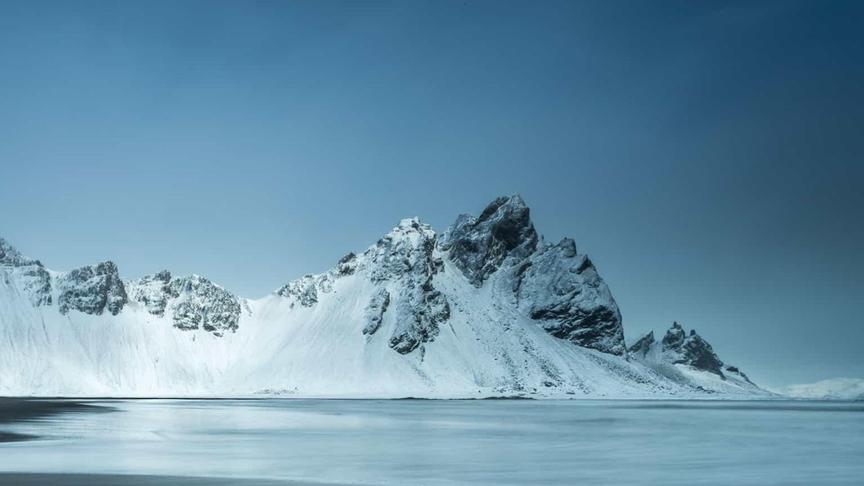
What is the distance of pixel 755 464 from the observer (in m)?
39.2

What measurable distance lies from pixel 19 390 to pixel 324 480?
196496 millimetres

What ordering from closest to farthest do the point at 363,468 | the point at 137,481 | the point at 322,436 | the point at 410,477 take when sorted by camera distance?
the point at 137,481, the point at 410,477, the point at 363,468, the point at 322,436

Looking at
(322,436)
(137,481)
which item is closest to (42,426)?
(322,436)

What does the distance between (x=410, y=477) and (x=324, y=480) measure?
3515 millimetres

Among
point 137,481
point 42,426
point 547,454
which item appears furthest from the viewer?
point 42,426

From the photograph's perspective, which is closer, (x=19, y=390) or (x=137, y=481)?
(x=137, y=481)

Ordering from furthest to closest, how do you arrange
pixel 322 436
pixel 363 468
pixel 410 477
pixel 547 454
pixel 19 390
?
pixel 19 390
pixel 322 436
pixel 547 454
pixel 363 468
pixel 410 477

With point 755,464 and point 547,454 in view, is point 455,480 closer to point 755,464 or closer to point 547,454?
point 547,454

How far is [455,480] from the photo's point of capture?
31844mm

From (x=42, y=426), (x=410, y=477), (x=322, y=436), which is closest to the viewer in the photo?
(x=410, y=477)

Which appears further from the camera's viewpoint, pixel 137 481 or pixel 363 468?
pixel 363 468

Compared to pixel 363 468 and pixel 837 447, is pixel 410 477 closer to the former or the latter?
pixel 363 468

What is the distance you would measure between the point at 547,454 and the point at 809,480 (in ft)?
45.5

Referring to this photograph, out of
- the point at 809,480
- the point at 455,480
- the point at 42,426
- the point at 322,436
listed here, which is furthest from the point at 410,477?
the point at 42,426
